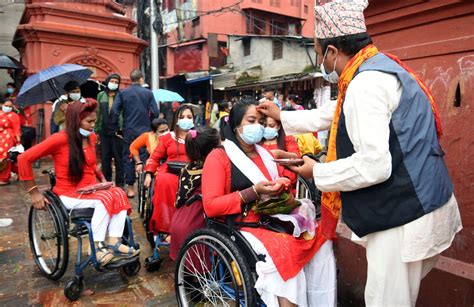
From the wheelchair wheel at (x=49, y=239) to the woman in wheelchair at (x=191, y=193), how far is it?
849 mm

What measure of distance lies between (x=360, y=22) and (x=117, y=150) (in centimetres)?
512

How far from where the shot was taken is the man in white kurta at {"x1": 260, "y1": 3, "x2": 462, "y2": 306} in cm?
152

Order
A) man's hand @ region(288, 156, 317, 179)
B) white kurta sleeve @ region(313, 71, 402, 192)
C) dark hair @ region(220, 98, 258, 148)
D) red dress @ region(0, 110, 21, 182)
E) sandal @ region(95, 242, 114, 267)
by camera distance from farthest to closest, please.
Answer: red dress @ region(0, 110, 21, 182) → sandal @ region(95, 242, 114, 267) → dark hair @ region(220, 98, 258, 148) → man's hand @ region(288, 156, 317, 179) → white kurta sleeve @ region(313, 71, 402, 192)

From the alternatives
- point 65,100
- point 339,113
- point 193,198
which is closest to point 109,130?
point 65,100

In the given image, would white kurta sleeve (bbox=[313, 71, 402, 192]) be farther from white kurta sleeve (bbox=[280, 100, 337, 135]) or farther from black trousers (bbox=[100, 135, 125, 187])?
black trousers (bbox=[100, 135, 125, 187])

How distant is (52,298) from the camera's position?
9.88ft

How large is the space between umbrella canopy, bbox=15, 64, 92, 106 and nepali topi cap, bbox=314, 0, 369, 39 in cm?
501

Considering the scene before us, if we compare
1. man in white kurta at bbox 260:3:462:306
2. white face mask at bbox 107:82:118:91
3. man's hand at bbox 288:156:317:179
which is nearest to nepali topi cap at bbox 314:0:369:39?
man in white kurta at bbox 260:3:462:306

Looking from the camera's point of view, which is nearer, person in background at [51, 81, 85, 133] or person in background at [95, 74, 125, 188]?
person in background at [51, 81, 85, 133]

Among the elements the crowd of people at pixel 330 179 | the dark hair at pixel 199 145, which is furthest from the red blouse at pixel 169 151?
the dark hair at pixel 199 145

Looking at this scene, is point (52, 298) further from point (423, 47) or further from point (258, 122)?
point (423, 47)

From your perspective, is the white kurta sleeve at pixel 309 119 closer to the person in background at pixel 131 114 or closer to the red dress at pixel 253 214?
the red dress at pixel 253 214

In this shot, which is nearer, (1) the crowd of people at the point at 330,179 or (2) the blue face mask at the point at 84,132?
(1) the crowd of people at the point at 330,179

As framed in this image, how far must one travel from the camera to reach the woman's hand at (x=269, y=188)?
2268mm
